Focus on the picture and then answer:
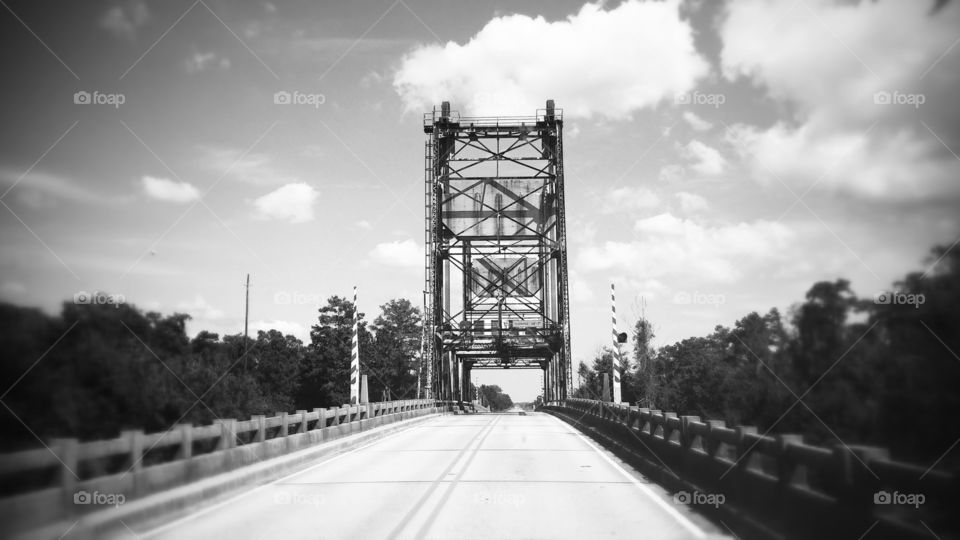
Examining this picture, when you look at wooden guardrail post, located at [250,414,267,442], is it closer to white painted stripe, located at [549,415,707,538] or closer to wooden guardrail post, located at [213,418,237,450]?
wooden guardrail post, located at [213,418,237,450]

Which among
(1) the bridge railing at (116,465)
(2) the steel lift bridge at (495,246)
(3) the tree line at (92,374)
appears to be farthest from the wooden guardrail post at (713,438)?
(2) the steel lift bridge at (495,246)

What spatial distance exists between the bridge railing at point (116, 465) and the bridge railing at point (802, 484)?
23.3ft

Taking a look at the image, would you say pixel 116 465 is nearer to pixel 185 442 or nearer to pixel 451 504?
pixel 185 442

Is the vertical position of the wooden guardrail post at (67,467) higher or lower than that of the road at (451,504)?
higher

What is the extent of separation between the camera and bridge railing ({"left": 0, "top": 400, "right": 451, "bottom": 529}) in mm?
6704

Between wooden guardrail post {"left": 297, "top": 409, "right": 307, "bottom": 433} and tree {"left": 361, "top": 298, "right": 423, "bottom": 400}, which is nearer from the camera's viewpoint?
wooden guardrail post {"left": 297, "top": 409, "right": 307, "bottom": 433}

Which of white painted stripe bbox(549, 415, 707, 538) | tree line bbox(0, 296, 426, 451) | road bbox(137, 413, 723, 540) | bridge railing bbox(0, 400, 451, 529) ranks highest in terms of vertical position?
tree line bbox(0, 296, 426, 451)

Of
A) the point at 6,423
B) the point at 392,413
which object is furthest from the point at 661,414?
the point at 392,413

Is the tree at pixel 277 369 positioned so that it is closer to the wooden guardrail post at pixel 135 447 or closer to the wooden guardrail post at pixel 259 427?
the wooden guardrail post at pixel 259 427

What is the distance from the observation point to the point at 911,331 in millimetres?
14992

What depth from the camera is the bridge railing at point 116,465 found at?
670 cm

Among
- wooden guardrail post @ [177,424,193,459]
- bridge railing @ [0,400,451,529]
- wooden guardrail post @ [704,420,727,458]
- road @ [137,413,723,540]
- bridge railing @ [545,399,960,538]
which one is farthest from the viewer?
wooden guardrail post @ [177,424,193,459]

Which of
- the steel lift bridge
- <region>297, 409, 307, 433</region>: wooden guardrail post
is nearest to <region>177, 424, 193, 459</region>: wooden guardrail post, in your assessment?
<region>297, 409, 307, 433</region>: wooden guardrail post

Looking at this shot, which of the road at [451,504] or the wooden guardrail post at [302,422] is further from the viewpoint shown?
the wooden guardrail post at [302,422]
